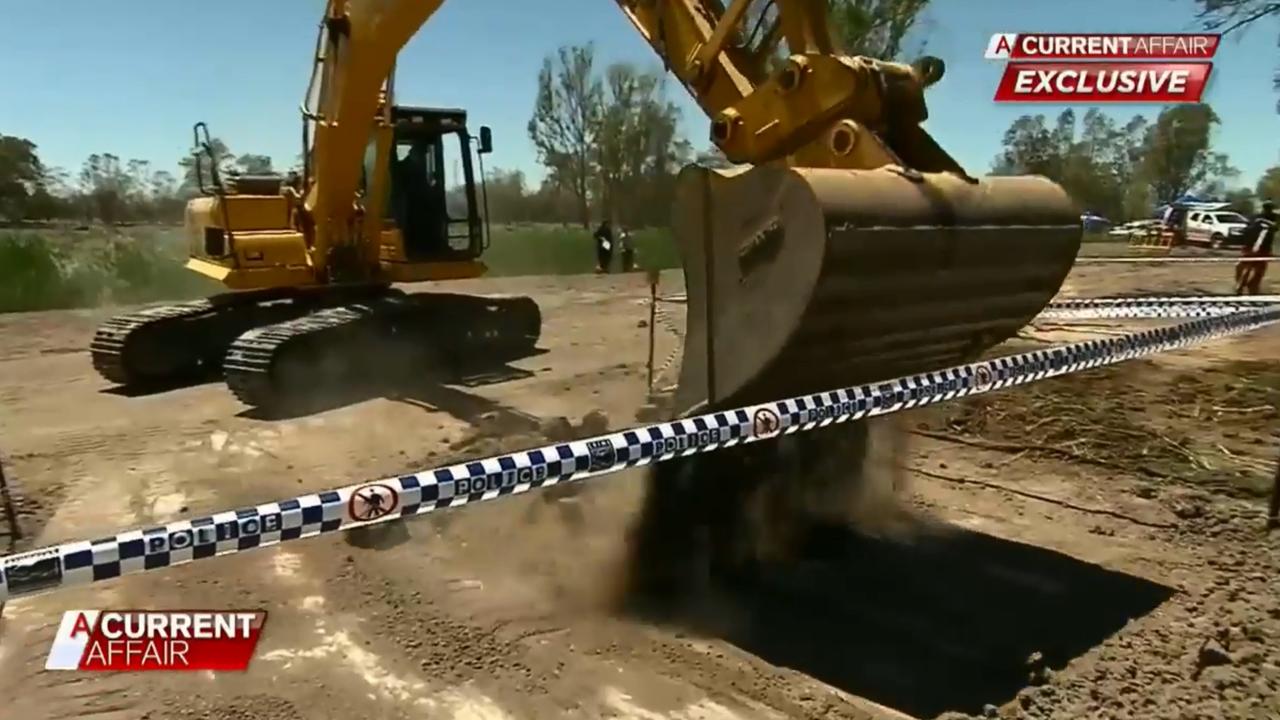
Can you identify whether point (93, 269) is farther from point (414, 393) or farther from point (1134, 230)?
point (1134, 230)

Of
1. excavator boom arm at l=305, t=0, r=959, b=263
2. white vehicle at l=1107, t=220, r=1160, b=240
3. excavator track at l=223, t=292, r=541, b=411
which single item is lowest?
excavator track at l=223, t=292, r=541, b=411

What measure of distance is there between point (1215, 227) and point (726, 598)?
37082 mm

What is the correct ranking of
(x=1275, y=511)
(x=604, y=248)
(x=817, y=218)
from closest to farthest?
(x=817, y=218) < (x=1275, y=511) < (x=604, y=248)

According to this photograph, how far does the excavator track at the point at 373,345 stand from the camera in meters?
9.06

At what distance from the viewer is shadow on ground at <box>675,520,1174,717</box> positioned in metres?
4.23

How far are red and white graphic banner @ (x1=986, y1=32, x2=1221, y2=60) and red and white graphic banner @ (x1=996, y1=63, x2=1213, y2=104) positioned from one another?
0.13 metres

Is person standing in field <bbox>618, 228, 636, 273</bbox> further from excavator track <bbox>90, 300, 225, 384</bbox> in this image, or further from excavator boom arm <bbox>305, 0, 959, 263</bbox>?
excavator boom arm <bbox>305, 0, 959, 263</bbox>

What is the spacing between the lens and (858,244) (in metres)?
4.40

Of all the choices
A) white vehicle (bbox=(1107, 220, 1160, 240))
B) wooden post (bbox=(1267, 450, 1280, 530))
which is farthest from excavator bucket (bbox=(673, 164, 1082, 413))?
white vehicle (bbox=(1107, 220, 1160, 240))

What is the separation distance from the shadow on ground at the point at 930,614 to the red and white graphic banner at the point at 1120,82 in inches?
366

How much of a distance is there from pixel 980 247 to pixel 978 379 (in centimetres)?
91

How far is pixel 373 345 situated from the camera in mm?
10211

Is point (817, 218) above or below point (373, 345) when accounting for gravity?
above

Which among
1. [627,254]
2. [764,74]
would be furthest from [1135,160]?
[764,74]
